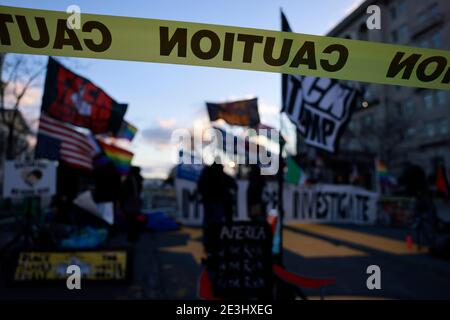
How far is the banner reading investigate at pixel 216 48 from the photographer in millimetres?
2408

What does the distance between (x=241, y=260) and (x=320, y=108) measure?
92.6 inches

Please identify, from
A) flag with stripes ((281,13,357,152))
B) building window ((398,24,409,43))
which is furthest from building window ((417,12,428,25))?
flag with stripes ((281,13,357,152))

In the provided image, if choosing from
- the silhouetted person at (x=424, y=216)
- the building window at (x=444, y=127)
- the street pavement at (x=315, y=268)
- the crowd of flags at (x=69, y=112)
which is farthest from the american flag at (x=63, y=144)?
the building window at (x=444, y=127)

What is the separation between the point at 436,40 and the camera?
137 feet

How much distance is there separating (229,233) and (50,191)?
18.0 ft

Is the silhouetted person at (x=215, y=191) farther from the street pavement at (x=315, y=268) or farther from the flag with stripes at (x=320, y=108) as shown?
the flag with stripes at (x=320, y=108)

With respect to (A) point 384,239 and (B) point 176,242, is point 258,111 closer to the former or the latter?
(B) point 176,242

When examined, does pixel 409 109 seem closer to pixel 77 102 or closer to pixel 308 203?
pixel 308 203

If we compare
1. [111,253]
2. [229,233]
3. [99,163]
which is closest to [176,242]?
[99,163]

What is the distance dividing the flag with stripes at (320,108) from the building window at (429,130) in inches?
1679

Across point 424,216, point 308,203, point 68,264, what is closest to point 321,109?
point 68,264

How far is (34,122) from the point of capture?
1855 cm

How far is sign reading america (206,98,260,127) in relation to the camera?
5.87 m

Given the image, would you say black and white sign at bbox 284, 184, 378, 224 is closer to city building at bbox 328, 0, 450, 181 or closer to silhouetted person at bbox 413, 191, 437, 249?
silhouetted person at bbox 413, 191, 437, 249
